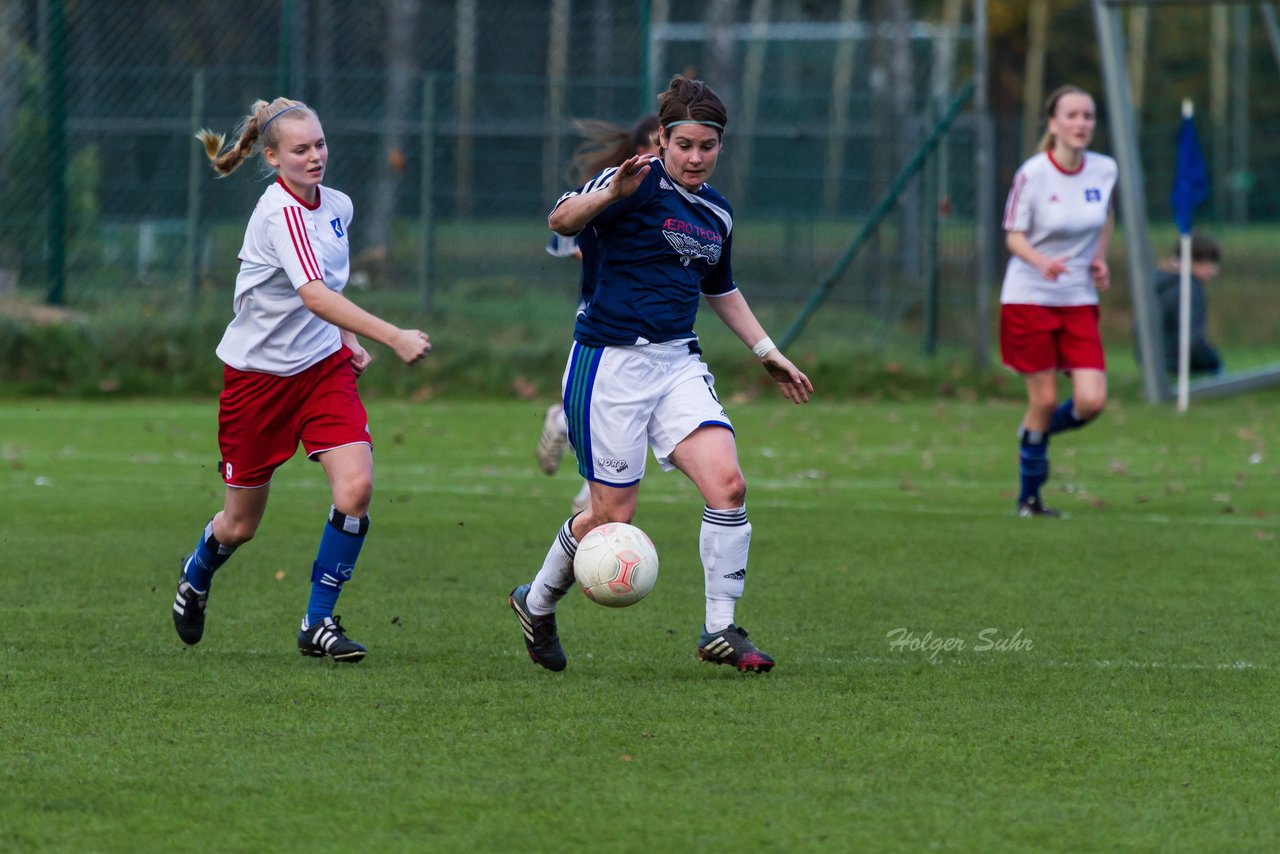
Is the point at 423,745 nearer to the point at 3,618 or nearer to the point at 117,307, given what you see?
the point at 3,618

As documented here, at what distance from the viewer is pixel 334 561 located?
595cm

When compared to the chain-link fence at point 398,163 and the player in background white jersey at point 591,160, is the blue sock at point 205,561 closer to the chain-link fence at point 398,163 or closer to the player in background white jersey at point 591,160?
the player in background white jersey at point 591,160

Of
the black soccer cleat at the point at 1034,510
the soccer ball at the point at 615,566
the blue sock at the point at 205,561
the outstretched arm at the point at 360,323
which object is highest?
the outstretched arm at the point at 360,323

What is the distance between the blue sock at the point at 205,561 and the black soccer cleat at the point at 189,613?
0.03 meters

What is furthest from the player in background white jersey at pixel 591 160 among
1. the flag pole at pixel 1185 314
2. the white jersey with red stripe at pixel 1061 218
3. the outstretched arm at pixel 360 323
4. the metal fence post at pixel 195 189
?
the metal fence post at pixel 195 189

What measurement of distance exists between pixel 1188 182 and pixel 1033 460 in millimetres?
6957

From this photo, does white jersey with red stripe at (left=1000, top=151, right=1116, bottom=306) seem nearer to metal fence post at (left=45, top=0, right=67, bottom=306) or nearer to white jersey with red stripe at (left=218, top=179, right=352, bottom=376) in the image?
white jersey with red stripe at (left=218, top=179, right=352, bottom=376)

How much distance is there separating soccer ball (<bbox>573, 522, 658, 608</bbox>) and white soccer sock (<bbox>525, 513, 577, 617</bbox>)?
0.22 metres

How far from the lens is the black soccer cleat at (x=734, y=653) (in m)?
5.61

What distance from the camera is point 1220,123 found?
29.0m

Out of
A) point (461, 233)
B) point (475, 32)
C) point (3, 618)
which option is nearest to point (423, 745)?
point (3, 618)

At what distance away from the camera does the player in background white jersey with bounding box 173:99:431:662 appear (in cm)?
592

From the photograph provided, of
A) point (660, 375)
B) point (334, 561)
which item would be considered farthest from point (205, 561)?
point (660, 375)

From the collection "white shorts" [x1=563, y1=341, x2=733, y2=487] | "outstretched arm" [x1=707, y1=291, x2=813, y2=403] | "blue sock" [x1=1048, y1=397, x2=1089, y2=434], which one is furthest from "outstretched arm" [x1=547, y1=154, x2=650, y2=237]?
"blue sock" [x1=1048, y1=397, x2=1089, y2=434]
